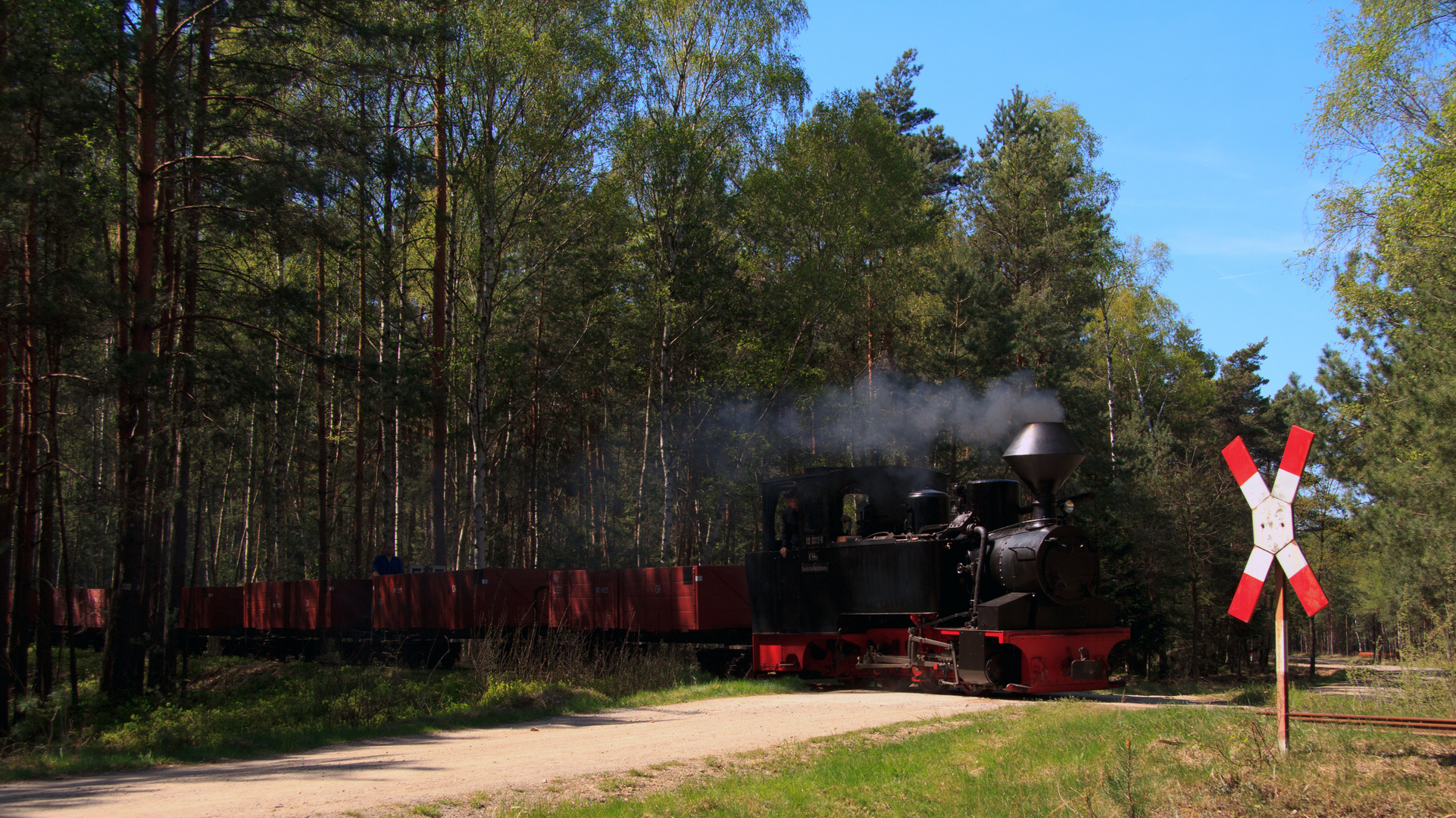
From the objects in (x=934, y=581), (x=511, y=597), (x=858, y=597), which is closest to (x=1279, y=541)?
(x=934, y=581)

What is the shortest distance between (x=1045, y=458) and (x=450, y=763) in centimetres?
733

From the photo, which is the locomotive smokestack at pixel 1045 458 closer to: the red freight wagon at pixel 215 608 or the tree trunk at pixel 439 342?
the tree trunk at pixel 439 342

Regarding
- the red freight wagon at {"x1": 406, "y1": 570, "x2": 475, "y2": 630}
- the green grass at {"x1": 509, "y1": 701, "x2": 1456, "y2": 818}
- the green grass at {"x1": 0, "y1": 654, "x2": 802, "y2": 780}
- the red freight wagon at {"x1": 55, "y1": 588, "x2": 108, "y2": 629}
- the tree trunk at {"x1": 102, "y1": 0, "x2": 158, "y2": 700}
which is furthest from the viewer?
the red freight wagon at {"x1": 55, "y1": 588, "x2": 108, "y2": 629}

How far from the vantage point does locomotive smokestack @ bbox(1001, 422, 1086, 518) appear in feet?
Result: 35.4

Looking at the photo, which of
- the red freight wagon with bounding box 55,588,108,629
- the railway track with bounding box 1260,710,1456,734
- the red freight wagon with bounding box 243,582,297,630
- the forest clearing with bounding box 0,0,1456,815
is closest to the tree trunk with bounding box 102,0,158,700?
the forest clearing with bounding box 0,0,1456,815

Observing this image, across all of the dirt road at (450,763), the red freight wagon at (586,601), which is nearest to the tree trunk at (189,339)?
the dirt road at (450,763)

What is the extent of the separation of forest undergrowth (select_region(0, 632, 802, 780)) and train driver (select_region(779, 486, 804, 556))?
202 cm

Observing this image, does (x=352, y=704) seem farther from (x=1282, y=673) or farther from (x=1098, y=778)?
(x=1282, y=673)

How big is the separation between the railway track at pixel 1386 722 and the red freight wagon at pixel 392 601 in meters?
14.5

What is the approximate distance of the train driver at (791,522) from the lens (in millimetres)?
13781

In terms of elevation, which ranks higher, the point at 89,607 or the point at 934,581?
the point at 934,581

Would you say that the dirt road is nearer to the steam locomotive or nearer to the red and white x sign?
the steam locomotive

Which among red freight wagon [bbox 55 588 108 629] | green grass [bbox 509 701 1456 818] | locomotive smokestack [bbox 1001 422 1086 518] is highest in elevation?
locomotive smokestack [bbox 1001 422 1086 518]

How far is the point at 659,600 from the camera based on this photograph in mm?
15070
